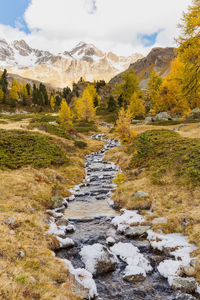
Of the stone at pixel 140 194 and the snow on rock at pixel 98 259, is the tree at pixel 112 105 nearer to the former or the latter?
the stone at pixel 140 194

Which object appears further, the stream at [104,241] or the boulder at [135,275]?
the boulder at [135,275]

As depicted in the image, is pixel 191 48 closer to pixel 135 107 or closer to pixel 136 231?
pixel 136 231

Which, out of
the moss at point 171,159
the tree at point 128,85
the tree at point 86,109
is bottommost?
the moss at point 171,159

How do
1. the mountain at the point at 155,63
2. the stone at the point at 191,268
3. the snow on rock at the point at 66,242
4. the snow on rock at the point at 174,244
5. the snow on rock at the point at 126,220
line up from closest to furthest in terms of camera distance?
1. the stone at the point at 191,268
2. the snow on rock at the point at 174,244
3. the snow on rock at the point at 66,242
4. the snow on rock at the point at 126,220
5. the mountain at the point at 155,63

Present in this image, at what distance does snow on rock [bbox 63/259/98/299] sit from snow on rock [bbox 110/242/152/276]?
5.17 feet

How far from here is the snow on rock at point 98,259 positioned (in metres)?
→ 7.59

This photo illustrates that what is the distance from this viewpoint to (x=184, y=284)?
6.59 m

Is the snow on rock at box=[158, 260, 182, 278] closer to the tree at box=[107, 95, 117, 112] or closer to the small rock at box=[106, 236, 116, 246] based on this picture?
the small rock at box=[106, 236, 116, 246]

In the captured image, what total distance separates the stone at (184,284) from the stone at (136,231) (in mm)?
3209

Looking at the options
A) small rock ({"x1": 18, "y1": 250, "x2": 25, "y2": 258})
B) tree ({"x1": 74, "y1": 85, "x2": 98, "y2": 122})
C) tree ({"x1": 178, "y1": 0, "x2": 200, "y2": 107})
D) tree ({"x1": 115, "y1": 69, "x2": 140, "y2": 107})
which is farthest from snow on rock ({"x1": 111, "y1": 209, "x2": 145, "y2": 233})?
tree ({"x1": 115, "y1": 69, "x2": 140, "y2": 107})

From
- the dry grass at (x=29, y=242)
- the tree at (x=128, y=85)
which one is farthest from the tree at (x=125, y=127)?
the tree at (x=128, y=85)

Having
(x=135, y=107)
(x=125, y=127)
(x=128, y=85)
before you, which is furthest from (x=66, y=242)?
(x=128, y=85)

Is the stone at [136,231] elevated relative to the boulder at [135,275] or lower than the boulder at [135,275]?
lower

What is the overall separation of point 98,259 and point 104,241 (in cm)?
182
